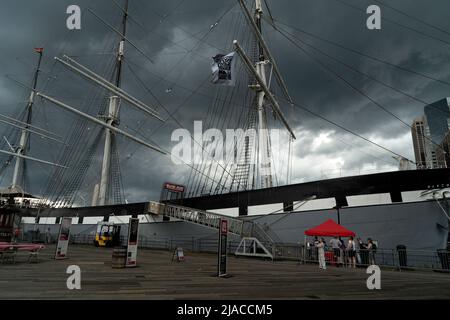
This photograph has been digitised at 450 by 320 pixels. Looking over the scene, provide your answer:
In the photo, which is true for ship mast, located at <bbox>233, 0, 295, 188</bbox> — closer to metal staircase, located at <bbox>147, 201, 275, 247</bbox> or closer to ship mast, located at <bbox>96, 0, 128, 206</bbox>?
metal staircase, located at <bbox>147, 201, 275, 247</bbox>

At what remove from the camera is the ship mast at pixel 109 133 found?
30.8 metres

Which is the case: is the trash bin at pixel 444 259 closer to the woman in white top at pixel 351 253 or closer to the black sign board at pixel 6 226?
the woman in white top at pixel 351 253

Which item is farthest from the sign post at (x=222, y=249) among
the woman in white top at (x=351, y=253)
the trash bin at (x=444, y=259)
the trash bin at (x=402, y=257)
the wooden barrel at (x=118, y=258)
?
the trash bin at (x=444, y=259)

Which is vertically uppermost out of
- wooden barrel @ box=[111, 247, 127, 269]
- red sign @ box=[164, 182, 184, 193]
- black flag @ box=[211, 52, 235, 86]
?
black flag @ box=[211, 52, 235, 86]

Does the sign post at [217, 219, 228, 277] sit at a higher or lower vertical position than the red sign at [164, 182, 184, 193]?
lower

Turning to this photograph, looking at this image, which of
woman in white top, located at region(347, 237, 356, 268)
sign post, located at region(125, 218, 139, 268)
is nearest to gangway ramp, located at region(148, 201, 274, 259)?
woman in white top, located at region(347, 237, 356, 268)

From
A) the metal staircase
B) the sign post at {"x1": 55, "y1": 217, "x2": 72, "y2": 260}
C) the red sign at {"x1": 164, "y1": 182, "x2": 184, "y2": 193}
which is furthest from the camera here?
the red sign at {"x1": 164, "y1": 182, "x2": 184, "y2": 193}

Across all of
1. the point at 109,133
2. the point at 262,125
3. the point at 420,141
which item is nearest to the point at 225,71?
the point at 262,125

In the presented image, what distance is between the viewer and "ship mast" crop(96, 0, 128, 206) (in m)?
30.8

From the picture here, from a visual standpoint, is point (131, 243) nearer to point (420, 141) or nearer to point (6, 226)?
point (6, 226)

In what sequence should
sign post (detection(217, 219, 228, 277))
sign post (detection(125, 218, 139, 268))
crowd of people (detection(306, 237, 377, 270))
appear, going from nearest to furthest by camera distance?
sign post (detection(217, 219, 228, 277))
sign post (detection(125, 218, 139, 268))
crowd of people (detection(306, 237, 377, 270))

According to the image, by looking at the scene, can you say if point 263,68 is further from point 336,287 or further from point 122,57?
point 122,57

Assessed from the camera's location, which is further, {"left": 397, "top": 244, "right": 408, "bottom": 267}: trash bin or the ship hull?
the ship hull

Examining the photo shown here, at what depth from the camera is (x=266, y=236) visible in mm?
17016
